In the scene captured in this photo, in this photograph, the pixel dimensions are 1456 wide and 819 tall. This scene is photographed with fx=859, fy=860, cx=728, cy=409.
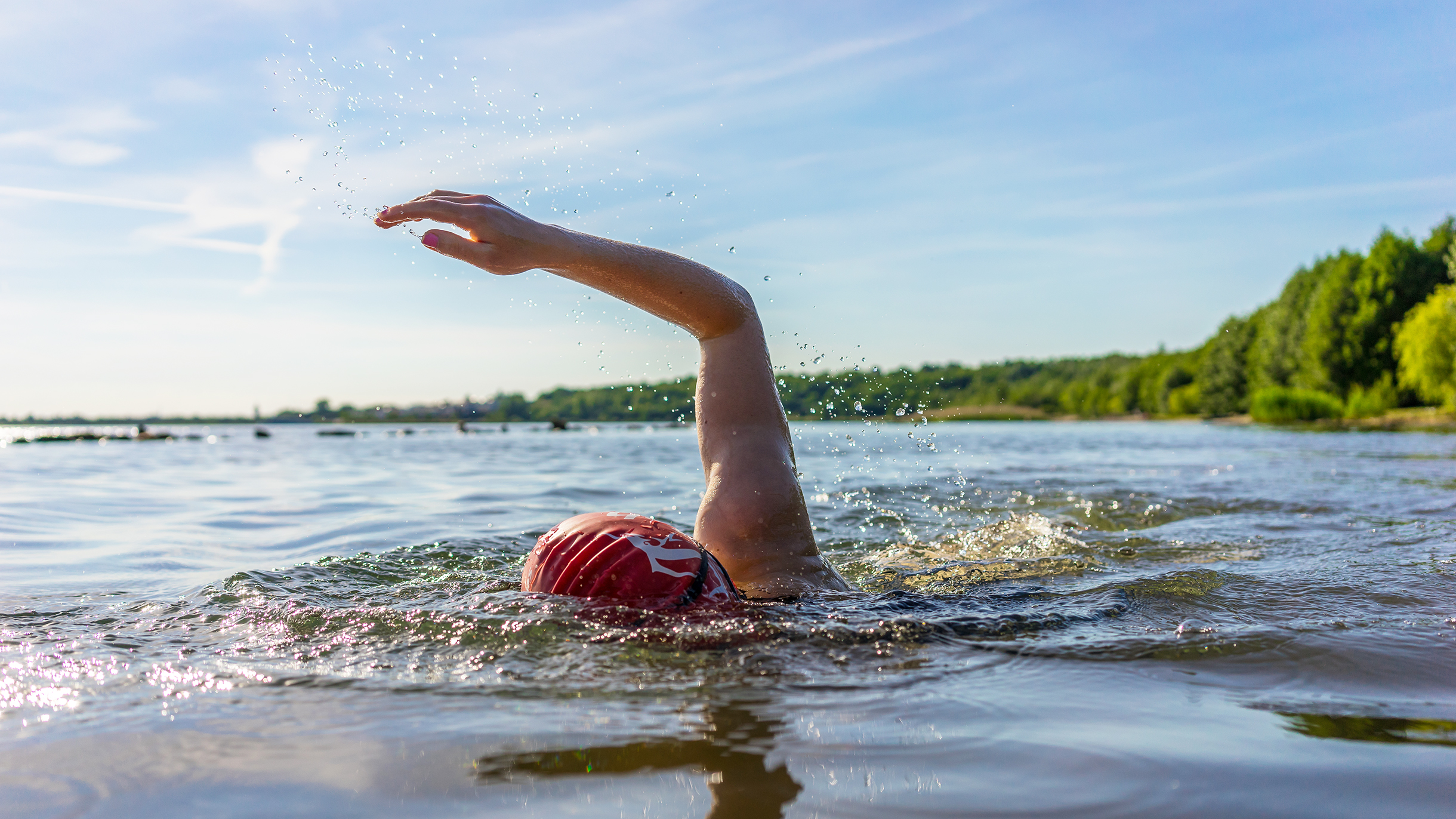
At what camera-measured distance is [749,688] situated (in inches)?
107

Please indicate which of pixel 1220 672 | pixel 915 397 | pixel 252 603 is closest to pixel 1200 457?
pixel 915 397

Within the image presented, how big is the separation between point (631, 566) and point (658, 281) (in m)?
1.29

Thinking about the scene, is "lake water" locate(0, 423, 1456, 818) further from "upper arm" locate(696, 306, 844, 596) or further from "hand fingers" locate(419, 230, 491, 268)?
"hand fingers" locate(419, 230, 491, 268)

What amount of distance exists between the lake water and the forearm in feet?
4.62

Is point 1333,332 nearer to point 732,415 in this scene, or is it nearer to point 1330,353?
point 1330,353

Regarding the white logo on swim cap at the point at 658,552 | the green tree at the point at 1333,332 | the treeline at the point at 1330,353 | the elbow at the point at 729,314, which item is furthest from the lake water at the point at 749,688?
the green tree at the point at 1333,332

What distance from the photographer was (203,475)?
619 inches

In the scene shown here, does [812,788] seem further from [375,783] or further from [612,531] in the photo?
[612,531]

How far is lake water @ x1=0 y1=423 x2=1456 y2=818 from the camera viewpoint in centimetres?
204

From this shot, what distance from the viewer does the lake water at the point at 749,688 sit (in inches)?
80.1

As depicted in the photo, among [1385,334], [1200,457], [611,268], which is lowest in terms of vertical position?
[1200,457]

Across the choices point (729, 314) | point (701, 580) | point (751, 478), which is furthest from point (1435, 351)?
point (701, 580)

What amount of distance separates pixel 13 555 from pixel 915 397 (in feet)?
22.8

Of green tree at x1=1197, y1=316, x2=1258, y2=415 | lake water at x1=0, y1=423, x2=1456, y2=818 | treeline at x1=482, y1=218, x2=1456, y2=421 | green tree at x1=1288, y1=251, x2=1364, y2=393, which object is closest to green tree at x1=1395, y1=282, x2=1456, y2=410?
treeline at x1=482, y1=218, x2=1456, y2=421
